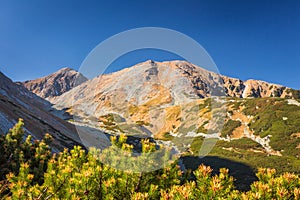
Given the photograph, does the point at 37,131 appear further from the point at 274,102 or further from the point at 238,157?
the point at 274,102

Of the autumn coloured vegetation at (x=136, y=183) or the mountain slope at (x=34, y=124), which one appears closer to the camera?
the autumn coloured vegetation at (x=136, y=183)

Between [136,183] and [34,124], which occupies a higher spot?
[136,183]

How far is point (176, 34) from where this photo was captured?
26.6 feet

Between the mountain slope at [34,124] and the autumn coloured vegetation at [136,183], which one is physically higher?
the autumn coloured vegetation at [136,183]

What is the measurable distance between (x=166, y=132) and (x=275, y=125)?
176 feet

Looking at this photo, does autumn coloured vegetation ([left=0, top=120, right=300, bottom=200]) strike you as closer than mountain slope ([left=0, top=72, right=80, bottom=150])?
Yes

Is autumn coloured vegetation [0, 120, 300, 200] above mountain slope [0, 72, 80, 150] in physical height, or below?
above

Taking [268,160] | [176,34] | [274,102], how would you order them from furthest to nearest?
1. [274,102]
2. [268,160]
3. [176,34]

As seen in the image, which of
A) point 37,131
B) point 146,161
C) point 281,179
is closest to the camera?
point 281,179

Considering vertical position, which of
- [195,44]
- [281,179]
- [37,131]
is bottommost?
[37,131]

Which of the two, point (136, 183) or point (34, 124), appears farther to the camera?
point (34, 124)

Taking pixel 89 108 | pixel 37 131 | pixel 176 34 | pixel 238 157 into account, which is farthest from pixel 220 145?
pixel 89 108

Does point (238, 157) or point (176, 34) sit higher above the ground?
point (238, 157)

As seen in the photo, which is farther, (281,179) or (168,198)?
(281,179)
